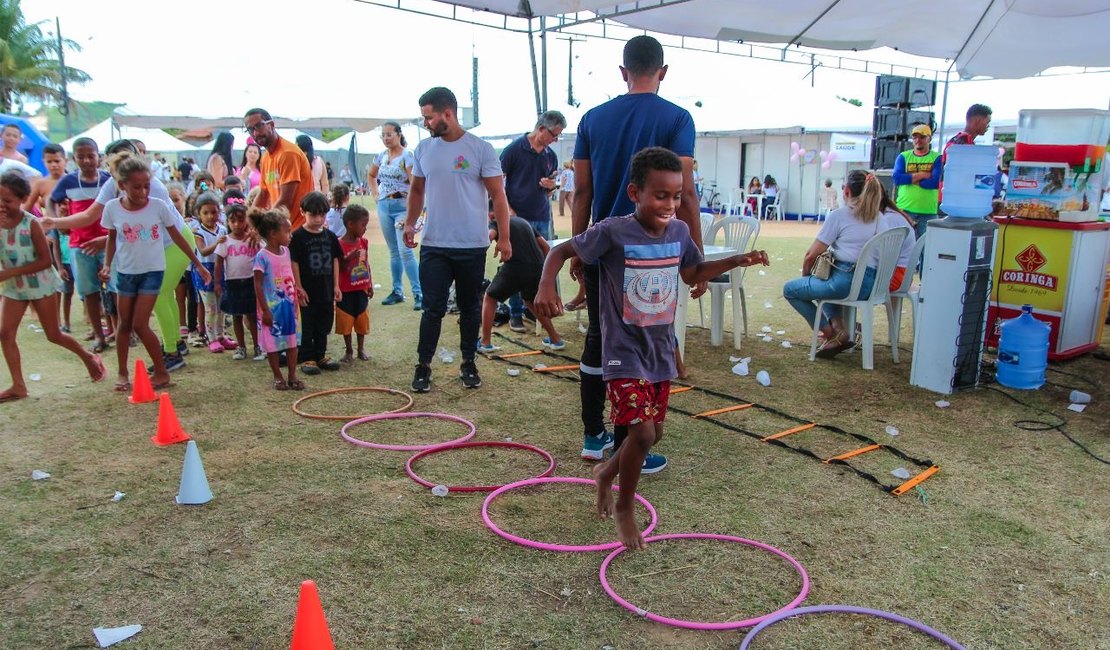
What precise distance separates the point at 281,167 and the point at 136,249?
138cm

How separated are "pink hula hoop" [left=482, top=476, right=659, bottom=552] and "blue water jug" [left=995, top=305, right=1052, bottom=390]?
3.76 m

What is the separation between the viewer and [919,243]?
6770 millimetres

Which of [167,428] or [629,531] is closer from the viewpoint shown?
[629,531]

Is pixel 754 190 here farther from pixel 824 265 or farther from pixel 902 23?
pixel 824 265

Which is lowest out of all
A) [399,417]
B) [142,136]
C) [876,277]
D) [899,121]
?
[399,417]

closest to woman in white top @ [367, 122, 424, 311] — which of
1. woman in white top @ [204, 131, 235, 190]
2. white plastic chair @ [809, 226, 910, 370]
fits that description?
woman in white top @ [204, 131, 235, 190]

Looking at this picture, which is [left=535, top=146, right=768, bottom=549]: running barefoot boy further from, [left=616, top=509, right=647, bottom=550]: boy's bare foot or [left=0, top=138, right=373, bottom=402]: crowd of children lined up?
[left=0, top=138, right=373, bottom=402]: crowd of children lined up

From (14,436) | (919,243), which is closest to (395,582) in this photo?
(14,436)

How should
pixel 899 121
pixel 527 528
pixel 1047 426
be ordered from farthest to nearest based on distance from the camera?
pixel 899 121
pixel 1047 426
pixel 527 528

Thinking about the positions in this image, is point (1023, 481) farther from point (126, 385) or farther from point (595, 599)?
point (126, 385)

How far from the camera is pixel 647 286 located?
3.39m

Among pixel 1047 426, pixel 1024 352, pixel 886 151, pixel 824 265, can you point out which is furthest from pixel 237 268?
pixel 886 151

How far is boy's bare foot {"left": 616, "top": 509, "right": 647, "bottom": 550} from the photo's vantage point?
10.9 ft

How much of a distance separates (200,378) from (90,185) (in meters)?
2.14
